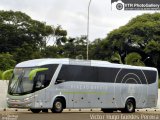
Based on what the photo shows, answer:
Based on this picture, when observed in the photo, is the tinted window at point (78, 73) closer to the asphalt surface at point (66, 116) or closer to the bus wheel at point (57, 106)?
the bus wheel at point (57, 106)

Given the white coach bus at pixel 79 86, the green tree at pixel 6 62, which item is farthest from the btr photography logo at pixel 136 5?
the green tree at pixel 6 62

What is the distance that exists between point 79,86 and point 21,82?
3.74 m

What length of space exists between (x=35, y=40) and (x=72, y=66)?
47.1 m

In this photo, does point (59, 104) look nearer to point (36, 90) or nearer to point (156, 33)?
point (36, 90)

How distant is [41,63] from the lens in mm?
27297

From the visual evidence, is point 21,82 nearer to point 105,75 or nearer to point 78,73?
point 78,73

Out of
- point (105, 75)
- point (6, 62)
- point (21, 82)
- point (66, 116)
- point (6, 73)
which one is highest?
point (6, 62)

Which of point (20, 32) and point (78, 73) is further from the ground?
point (20, 32)

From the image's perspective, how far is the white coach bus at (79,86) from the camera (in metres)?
27.0

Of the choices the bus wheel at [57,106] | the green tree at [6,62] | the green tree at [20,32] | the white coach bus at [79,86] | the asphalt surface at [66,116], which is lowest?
the asphalt surface at [66,116]

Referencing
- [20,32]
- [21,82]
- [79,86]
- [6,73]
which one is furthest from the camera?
[20,32]

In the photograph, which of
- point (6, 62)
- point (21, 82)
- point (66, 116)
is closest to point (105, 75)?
Answer: point (21, 82)

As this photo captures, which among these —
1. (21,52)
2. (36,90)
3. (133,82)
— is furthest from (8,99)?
(21,52)

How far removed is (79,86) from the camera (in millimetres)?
29203
